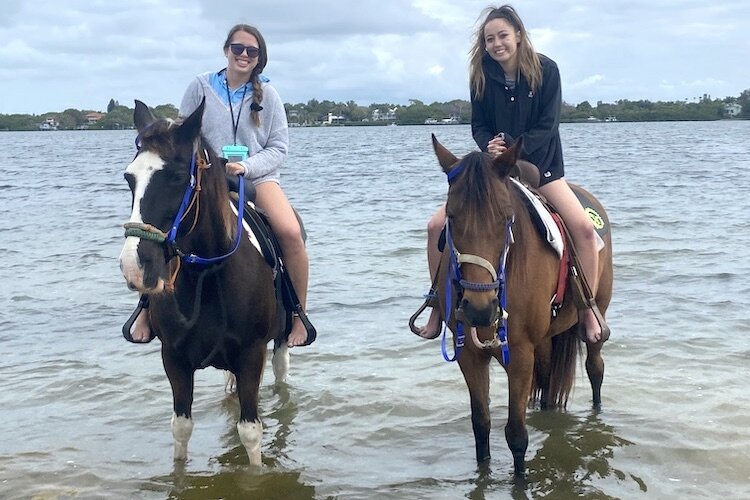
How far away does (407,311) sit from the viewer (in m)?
9.91

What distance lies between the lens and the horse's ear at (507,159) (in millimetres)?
4312

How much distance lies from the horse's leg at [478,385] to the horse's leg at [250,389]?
1270 mm

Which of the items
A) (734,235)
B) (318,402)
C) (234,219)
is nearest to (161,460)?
(318,402)

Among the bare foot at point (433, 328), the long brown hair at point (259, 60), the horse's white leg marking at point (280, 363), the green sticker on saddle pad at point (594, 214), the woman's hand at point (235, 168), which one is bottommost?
the horse's white leg marking at point (280, 363)

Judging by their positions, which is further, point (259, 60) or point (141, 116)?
point (259, 60)

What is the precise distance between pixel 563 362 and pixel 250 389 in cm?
254

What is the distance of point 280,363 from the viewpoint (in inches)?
274

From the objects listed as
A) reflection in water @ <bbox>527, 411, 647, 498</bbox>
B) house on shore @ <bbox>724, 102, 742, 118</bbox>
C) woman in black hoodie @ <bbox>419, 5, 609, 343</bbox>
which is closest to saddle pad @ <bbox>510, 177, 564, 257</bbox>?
woman in black hoodie @ <bbox>419, 5, 609, 343</bbox>

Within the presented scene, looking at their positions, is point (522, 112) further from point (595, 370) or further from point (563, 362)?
point (595, 370)

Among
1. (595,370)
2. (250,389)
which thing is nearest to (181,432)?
(250,389)

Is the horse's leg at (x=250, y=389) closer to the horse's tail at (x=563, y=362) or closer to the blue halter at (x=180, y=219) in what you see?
the blue halter at (x=180, y=219)

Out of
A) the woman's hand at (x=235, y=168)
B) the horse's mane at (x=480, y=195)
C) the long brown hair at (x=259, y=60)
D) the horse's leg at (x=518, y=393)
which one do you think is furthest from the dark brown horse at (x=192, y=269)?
the horse's leg at (x=518, y=393)

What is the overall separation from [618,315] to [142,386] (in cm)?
539

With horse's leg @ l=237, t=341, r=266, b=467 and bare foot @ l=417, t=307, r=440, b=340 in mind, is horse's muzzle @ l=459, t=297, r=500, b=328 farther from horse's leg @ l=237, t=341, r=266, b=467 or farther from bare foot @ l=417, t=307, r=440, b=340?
horse's leg @ l=237, t=341, r=266, b=467
